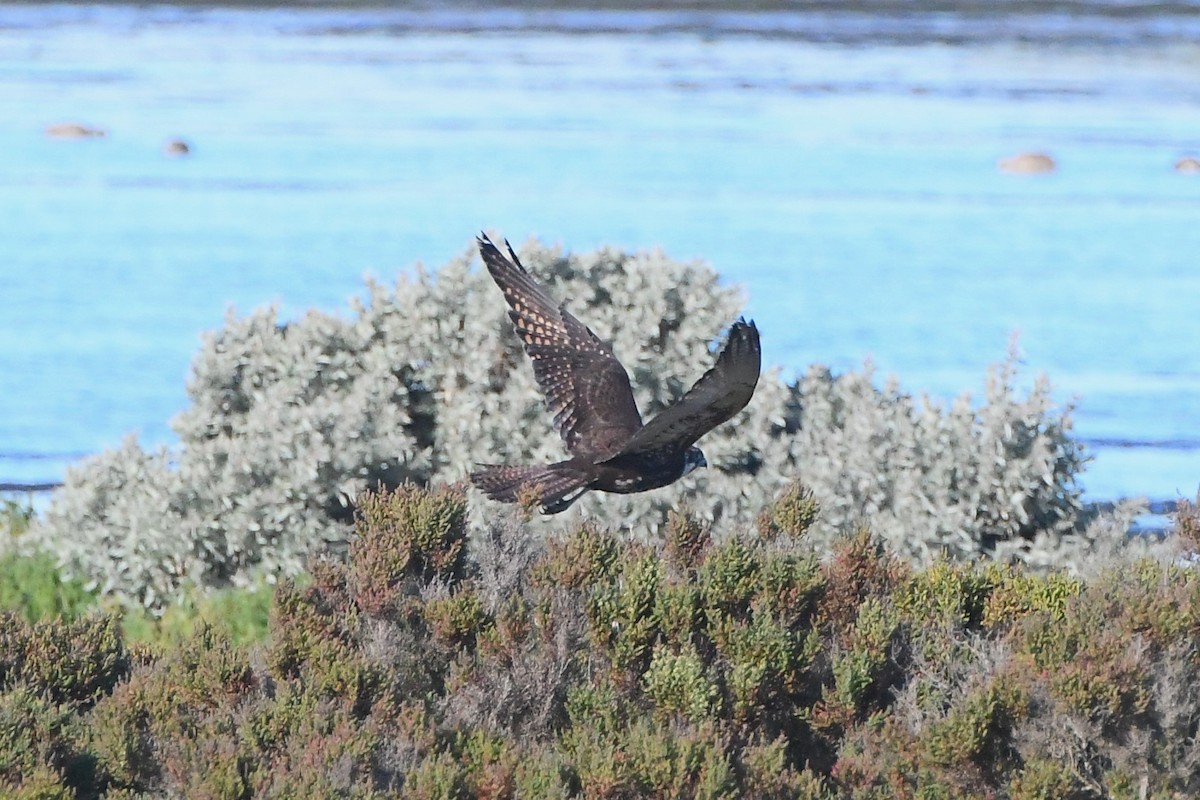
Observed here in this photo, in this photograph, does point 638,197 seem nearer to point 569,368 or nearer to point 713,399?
point 569,368

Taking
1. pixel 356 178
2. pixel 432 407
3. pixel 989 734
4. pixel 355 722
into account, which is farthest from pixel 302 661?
pixel 356 178

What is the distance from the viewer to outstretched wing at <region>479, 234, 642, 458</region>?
668 centimetres

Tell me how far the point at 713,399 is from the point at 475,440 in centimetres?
228

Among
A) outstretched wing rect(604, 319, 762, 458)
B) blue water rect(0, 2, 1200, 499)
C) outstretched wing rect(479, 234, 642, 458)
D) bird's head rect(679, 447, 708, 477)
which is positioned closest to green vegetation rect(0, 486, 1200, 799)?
outstretched wing rect(604, 319, 762, 458)

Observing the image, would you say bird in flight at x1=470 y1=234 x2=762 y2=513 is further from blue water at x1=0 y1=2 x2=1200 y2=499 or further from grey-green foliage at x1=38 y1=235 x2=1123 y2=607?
blue water at x1=0 y1=2 x2=1200 y2=499

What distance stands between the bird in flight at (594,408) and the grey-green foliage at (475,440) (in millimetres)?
393

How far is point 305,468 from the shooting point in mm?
7094

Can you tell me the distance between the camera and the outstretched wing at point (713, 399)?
16.5ft

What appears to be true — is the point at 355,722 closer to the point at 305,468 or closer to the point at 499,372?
the point at 305,468

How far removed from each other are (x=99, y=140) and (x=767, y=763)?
Result: 50.4 feet

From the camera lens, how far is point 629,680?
192 inches

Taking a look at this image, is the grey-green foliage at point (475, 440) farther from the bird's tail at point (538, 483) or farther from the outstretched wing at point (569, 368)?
the bird's tail at point (538, 483)

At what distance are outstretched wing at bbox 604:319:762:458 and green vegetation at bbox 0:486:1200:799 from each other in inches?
12.4

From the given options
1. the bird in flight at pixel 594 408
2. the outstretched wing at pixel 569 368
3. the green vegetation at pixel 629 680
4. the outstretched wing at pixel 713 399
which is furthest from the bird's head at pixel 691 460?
the green vegetation at pixel 629 680
